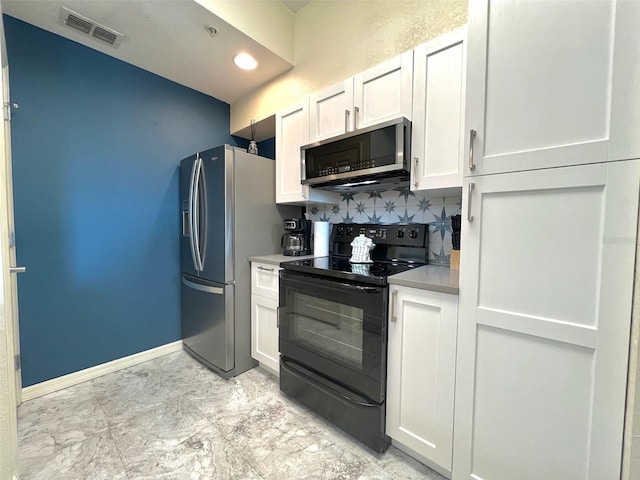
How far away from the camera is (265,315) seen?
6.93ft

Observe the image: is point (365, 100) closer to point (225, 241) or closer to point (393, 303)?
point (393, 303)

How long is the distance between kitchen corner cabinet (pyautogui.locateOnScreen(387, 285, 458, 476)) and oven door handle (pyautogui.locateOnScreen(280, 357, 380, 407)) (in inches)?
5.4

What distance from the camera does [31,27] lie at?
1.78 meters

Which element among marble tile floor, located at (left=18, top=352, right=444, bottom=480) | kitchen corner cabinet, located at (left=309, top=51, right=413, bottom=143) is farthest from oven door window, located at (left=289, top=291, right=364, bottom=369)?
kitchen corner cabinet, located at (left=309, top=51, right=413, bottom=143)

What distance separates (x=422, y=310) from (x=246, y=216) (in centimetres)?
149

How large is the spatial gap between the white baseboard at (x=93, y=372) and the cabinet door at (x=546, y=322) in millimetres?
2390

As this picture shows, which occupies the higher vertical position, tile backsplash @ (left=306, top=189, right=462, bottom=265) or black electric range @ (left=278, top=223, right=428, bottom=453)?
tile backsplash @ (left=306, top=189, right=462, bottom=265)

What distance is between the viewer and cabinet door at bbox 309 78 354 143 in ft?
5.90

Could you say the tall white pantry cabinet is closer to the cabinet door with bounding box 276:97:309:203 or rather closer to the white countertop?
the white countertop

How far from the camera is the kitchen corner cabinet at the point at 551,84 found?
81 cm

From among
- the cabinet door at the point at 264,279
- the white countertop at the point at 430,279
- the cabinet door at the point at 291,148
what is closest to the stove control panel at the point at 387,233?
the white countertop at the point at 430,279

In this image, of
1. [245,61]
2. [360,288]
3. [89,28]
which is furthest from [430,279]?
[89,28]

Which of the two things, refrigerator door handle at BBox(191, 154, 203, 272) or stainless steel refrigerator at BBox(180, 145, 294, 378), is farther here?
refrigerator door handle at BBox(191, 154, 203, 272)

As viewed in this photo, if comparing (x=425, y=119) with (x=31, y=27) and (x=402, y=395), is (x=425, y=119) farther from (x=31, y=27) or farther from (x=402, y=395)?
(x=31, y=27)
